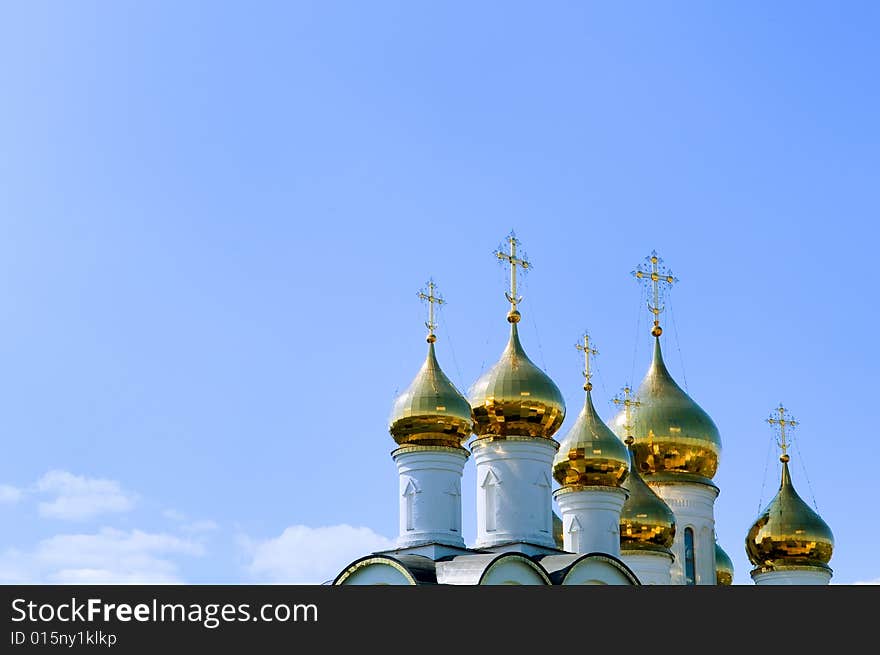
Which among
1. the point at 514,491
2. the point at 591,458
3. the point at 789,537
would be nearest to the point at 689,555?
the point at 789,537

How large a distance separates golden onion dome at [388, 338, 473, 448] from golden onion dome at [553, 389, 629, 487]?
2.27 metres

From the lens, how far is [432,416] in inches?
857

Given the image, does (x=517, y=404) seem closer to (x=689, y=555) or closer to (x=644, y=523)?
(x=644, y=523)

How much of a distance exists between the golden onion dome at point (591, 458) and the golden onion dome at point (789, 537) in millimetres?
3968

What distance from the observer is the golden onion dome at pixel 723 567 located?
29062mm

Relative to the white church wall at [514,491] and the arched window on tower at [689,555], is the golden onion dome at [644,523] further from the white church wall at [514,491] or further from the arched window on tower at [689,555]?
the white church wall at [514,491]

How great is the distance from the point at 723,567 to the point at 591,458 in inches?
274

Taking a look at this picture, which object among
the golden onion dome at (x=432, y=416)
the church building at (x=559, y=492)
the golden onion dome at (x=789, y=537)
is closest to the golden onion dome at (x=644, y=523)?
the church building at (x=559, y=492)
